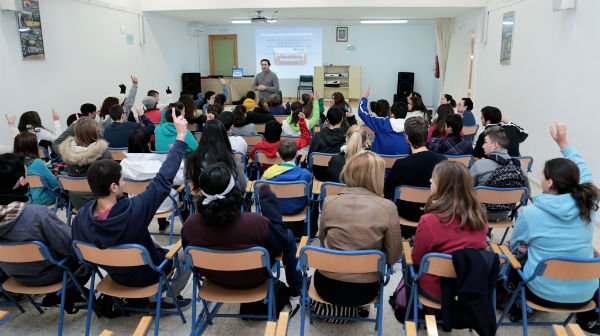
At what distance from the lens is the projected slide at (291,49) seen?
558 inches

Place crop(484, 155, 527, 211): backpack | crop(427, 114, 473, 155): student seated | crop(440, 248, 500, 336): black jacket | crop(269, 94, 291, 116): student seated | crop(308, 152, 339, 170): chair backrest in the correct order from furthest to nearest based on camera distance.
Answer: crop(269, 94, 291, 116): student seated < crop(427, 114, 473, 155): student seated < crop(308, 152, 339, 170): chair backrest < crop(484, 155, 527, 211): backpack < crop(440, 248, 500, 336): black jacket

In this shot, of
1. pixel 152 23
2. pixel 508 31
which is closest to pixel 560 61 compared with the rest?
pixel 508 31

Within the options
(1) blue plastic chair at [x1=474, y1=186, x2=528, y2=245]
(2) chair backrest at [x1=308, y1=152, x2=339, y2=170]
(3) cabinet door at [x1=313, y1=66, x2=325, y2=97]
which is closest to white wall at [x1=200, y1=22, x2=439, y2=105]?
(3) cabinet door at [x1=313, y1=66, x2=325, y2=97]

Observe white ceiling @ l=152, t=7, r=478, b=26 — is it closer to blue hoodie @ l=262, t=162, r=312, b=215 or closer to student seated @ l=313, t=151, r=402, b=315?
blue hoodie @ l=262, t=162, r=312, b=215

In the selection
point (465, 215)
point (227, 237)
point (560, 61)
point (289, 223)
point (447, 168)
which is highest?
point (560, 61)

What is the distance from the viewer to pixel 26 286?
2.63m

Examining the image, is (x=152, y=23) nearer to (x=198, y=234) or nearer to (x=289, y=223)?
(x=289, y=223)

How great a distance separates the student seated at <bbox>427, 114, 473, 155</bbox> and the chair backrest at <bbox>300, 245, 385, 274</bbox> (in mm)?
2542

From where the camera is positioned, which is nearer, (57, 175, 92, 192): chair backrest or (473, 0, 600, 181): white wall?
(57, 175, 92, 192): chair backrest

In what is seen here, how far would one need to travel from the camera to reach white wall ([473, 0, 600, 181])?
4840 mm

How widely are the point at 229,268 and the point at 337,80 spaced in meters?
12.4

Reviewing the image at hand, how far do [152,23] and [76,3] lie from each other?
2.74m

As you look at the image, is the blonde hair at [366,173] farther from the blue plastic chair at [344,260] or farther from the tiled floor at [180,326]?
the tiled floor at [180,326]

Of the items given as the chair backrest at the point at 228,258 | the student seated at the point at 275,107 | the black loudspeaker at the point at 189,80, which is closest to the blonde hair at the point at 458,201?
the chair backrest at the point at 228,258
